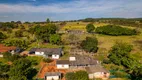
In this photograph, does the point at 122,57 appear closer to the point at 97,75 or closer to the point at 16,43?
the point at 97,75

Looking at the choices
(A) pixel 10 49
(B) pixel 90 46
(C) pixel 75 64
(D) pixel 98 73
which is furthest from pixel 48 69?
(B) pixel 90 46

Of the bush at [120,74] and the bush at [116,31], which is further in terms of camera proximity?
the bush at [116,31]

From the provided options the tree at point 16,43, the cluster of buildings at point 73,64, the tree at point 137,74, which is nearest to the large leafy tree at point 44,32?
the tree at point 16,43

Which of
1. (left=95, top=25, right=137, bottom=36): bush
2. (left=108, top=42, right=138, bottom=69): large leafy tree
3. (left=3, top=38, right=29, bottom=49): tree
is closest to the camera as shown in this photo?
(left=108, top=42, right=138, bottom=69): large leafy tree

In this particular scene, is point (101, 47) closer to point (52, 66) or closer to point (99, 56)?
point (99, 56)

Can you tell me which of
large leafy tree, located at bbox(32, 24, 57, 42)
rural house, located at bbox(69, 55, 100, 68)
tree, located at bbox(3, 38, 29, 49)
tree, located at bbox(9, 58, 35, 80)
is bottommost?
rural house, located at bbox(69, 55, 100, 68)

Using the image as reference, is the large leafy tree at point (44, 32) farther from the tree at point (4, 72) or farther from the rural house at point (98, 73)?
the rural house at point (98, 73)

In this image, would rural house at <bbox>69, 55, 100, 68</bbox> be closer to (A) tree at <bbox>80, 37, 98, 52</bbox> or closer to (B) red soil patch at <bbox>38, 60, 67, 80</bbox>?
(B) red soil patch at <bbox>38, 60, 67, 80</bbox>

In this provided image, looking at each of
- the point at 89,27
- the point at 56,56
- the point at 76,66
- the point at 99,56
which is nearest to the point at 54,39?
the point at 56,56

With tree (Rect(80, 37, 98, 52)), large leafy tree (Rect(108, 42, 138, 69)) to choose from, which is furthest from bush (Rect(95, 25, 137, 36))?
large leafy tree (Rect(108, 42, 138, 69))

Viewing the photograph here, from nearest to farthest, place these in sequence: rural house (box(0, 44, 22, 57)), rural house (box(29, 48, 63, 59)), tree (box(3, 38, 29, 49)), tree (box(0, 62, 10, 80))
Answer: tree (box(0, 62, 10, 80))
rural house (box(29, 48, 63, 59))
rural house (box(0, 44, 22, 57))
tree (box(3, 38, 29, 49))
